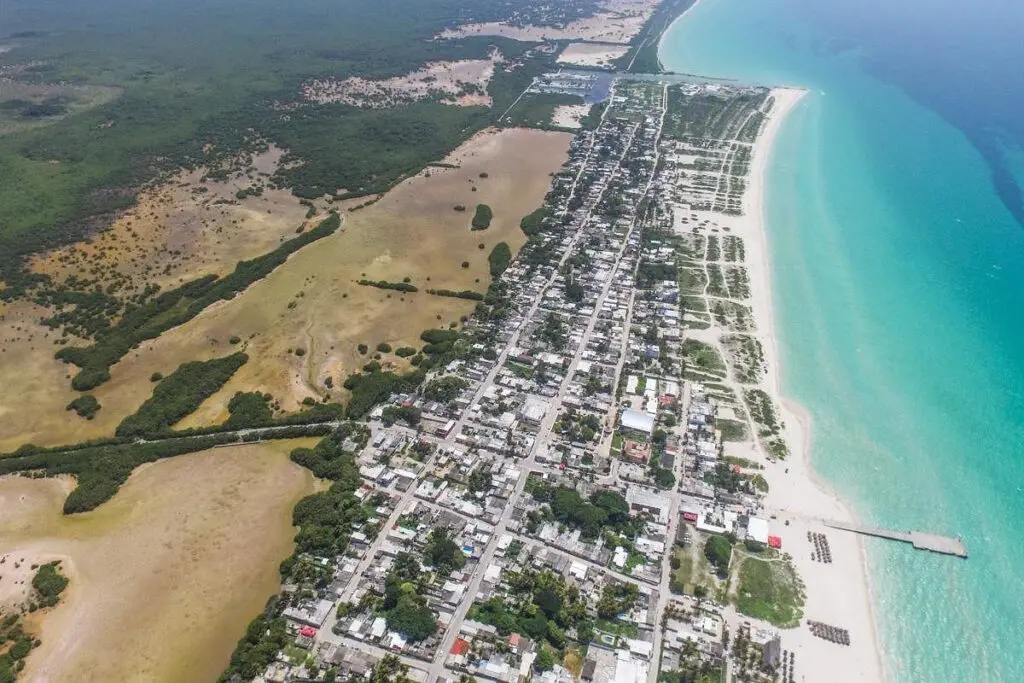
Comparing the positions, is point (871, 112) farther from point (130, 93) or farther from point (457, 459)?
point (130, 93)

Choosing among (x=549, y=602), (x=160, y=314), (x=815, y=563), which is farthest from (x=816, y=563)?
(x=160, y=314)

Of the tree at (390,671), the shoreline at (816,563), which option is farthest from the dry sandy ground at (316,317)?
the shoreline at (816,563)

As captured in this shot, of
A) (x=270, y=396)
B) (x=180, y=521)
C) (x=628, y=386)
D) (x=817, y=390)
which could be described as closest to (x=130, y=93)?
(x=270, y=396)

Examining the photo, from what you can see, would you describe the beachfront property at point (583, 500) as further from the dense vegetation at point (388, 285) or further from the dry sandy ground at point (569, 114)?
the dry sandy ground at point (569, 114)

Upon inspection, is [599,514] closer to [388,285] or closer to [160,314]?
[388,285]

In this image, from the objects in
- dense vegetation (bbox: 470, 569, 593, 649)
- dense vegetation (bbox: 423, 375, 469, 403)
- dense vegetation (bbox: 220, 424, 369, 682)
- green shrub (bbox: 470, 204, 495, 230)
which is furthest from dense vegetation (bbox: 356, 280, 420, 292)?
dense vegetation (bbox: 470, 569, 593, 649)

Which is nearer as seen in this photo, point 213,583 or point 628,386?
point 213,583
